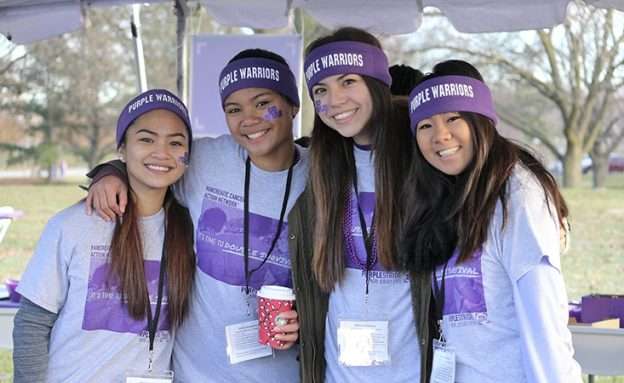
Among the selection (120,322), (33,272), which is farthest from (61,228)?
(120,322)

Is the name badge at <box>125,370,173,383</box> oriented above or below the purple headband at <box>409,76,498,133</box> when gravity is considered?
below

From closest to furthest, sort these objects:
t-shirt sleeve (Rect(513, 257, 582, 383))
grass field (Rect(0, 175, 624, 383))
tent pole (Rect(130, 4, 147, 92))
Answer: t-shirt sleeve (Rect(513, 257, 582, 383)) < tent pole (Rect(130, 4, 147, 92)) < grass field (Rect(0, 175, 624, 383))

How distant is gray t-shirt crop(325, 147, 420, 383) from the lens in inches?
93.7

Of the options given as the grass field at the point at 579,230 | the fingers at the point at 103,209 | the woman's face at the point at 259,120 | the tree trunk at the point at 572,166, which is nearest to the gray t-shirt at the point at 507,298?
the woman's face at the point at 259,120

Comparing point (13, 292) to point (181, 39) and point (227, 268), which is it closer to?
point (181, 39)

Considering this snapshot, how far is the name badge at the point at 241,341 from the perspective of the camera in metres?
2.49

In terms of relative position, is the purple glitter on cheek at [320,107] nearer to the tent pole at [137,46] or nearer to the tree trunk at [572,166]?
the tent pole at [137,46]

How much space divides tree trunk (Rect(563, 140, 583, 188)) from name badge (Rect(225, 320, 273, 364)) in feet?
41.9

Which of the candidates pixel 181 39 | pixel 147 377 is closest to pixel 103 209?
pixel 147 377

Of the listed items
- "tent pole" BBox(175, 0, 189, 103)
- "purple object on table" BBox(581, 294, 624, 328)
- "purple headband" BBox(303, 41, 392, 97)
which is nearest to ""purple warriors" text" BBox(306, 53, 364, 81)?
"purple headband" BBox(303, 41, 392, 97)

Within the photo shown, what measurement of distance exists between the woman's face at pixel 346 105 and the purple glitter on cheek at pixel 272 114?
171 millimetres

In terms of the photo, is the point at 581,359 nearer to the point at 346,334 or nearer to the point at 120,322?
the point at 346,334

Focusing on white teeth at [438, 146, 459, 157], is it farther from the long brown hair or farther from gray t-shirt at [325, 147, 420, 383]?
the long brown hair

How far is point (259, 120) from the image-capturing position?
2.62 m
